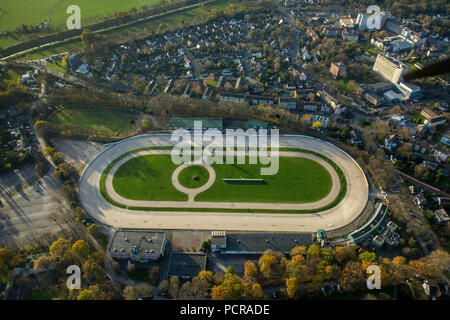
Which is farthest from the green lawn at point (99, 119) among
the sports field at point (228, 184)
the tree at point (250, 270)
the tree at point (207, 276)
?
the tree at point (250, 270)

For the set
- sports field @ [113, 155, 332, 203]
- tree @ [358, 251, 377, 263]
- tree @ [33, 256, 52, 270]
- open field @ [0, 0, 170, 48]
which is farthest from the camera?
open field @ [0, 0, 170, 48]

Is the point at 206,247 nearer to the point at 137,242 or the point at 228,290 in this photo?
the point at 228,290

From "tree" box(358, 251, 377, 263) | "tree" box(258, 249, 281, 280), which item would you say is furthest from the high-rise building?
"tree" box(258, 249, 281, 280)

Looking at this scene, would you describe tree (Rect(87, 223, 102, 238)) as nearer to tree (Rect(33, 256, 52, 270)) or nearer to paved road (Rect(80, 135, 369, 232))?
paved road (Rect(80, 135, 369, 232))

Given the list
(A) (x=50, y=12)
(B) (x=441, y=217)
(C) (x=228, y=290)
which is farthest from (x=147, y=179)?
(A) (x=50, y=12)

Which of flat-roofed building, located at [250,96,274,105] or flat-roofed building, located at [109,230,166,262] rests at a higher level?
flat-roofed building, located at [250,96,274,105]

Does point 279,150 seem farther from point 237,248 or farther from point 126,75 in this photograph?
point 126,75

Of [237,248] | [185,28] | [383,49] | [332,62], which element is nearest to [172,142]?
[237,248]
